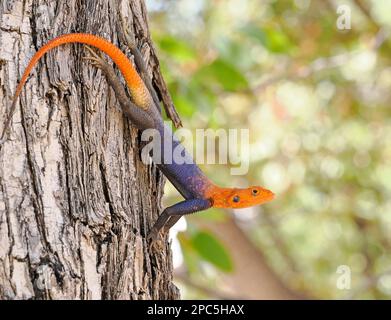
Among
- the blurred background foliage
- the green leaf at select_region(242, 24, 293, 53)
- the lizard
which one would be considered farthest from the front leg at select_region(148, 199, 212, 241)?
the blurred background foliage

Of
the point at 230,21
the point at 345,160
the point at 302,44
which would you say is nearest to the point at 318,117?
the point at 345,160

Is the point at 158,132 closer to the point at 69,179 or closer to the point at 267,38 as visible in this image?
the point at 69,179

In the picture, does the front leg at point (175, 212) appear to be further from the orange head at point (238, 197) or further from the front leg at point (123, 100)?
the front leg at point (123, 100)

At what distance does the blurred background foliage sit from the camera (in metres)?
8.09

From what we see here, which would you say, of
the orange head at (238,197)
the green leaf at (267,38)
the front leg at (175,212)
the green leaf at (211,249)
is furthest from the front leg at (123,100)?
the green leaf at (267,38)

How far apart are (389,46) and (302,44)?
Answer: 101cm

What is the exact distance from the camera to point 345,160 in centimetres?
921

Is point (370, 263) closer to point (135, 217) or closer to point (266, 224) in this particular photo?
point (266, 224)

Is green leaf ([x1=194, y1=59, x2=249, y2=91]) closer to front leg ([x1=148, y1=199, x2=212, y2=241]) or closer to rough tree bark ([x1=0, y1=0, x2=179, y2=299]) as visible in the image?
front leg ([x1=148, y1=199, x2=212, y2=241])

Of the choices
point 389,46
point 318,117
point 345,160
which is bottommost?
point 345,160

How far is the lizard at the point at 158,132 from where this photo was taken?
309cm

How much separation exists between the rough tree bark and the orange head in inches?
22.5

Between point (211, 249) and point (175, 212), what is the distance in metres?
1.41
